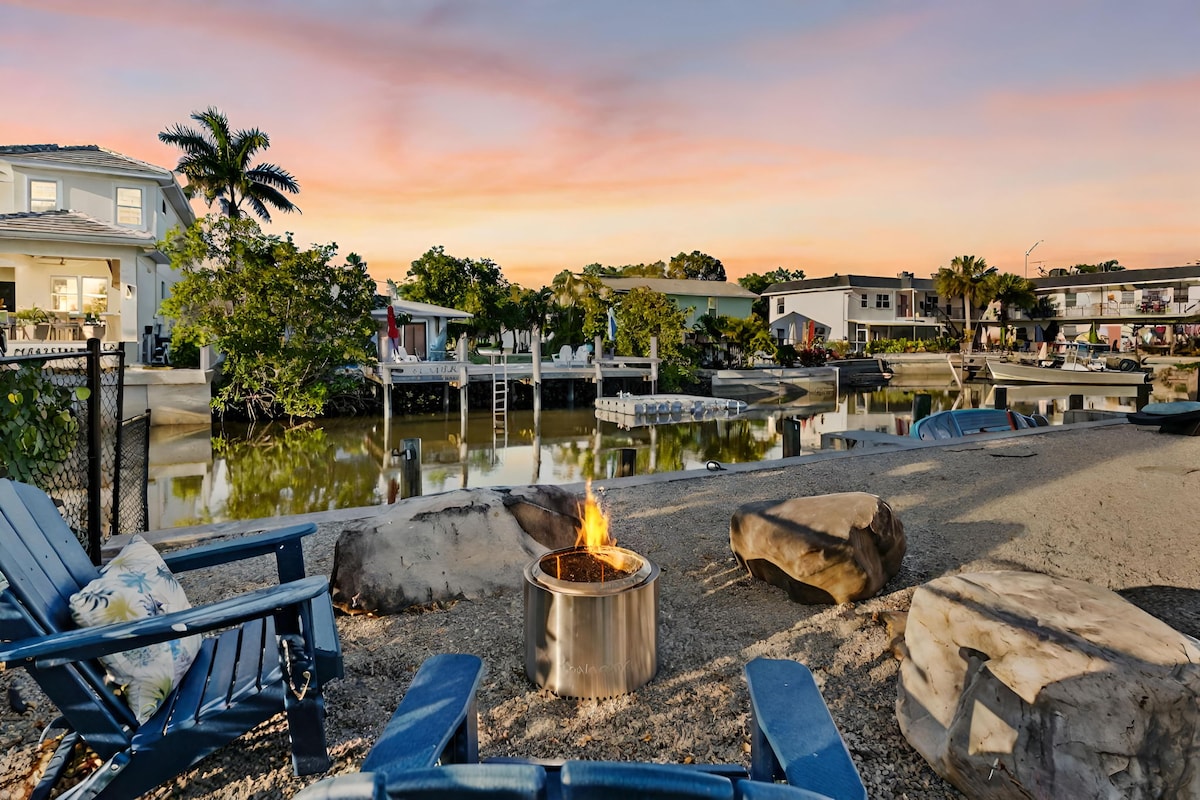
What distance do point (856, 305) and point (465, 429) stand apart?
135 ft

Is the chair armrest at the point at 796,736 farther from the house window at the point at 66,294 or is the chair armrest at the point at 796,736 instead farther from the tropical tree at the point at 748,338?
the tropical tree at the point at 748,338

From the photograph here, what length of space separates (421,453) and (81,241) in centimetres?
1113

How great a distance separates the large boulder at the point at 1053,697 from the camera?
85.7 inches

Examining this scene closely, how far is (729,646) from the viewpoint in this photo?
3.73 meters

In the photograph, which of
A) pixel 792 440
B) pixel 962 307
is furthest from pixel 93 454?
pixel 962 307

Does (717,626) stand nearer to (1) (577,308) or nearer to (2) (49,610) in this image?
(2) (49,610)

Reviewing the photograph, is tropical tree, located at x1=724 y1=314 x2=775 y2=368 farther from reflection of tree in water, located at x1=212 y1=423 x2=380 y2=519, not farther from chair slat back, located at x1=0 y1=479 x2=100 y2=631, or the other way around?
chair slat back, located at x1=0 y1=479 x2=100 y2=631

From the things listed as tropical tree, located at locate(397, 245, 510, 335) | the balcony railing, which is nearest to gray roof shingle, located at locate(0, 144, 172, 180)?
tropical tree, located at locate(397, 245, 510, 335)

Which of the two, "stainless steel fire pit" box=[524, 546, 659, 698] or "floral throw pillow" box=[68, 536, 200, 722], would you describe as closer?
"floral throw pillow" box=[68, 536, 200, 722]

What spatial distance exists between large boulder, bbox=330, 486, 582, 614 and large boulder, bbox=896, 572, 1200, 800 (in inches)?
102

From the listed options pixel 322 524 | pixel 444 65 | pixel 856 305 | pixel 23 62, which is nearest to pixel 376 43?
pixel 444 65

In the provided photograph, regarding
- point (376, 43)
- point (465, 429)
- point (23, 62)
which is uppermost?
point (376, 43)

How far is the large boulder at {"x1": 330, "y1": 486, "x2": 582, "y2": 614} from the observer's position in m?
4.18

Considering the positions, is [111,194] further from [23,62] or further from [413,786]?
[413,786]
